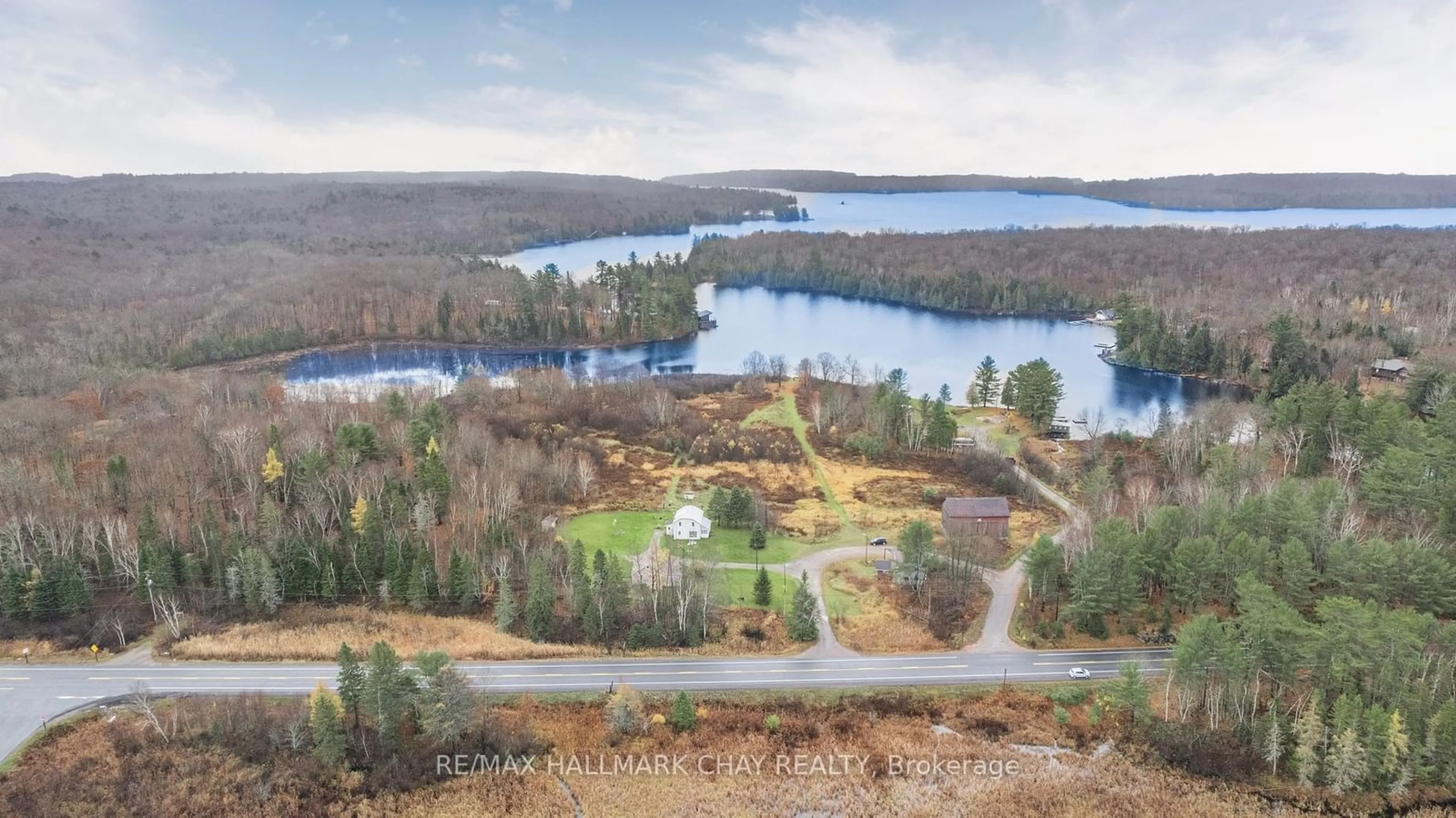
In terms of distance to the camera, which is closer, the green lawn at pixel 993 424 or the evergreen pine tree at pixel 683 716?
the evergreen pine tree at pixel 683 716

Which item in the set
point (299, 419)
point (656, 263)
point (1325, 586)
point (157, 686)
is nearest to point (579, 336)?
point (656, 263)

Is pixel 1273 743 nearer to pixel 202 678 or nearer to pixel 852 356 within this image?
pixel 202 678

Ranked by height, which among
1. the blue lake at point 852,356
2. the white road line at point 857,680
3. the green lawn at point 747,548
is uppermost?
the blue lake at point 852,356

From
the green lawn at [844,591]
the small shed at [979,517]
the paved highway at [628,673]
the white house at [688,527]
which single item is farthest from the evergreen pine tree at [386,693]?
the small shed at [979,517]

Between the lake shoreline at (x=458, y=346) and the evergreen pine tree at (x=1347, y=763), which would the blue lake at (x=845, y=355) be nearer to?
the lake shoreline at (x=458, y=346)

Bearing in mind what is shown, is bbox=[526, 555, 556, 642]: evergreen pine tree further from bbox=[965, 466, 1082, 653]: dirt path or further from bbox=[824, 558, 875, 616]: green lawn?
bbox=[965, 466, 1082, 653]: dirt path

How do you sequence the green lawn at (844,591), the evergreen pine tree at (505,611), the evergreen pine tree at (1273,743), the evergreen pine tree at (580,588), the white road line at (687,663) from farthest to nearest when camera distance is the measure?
1. the green lawn at (844,591)
2. the evergreen pine tree at (505,611)
3. the evergreen pine tree at (580,588)
4. the white road line at (687,663)
5. the evergreen pine tree at (1273,743)

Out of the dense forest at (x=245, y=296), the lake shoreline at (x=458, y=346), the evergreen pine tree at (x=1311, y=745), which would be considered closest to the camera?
the evergreen pine tree at (x=1311, y=745)
